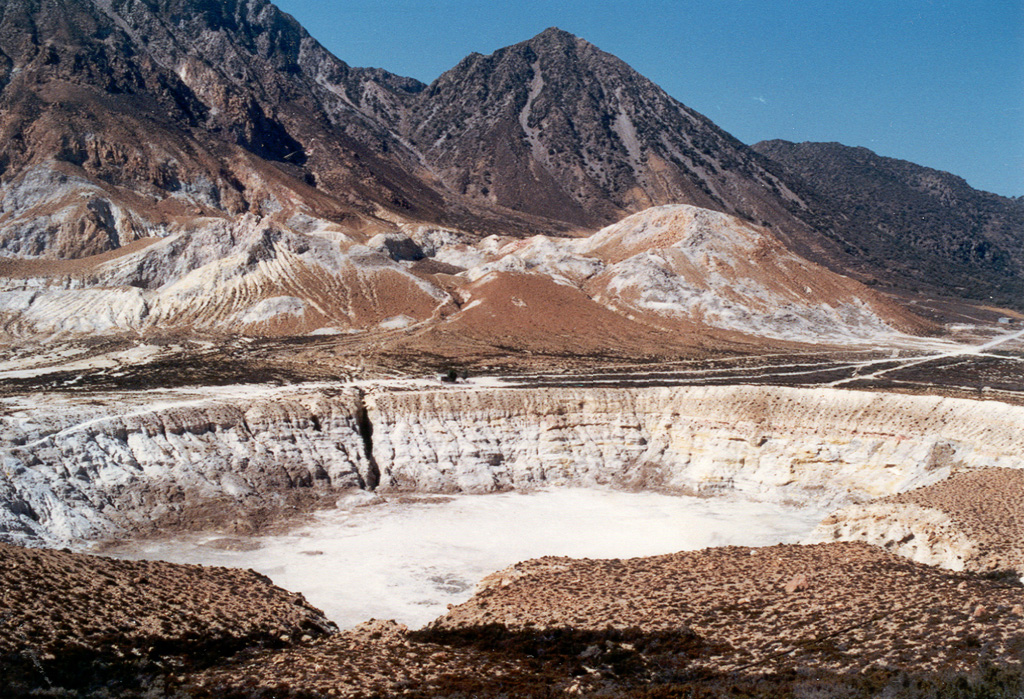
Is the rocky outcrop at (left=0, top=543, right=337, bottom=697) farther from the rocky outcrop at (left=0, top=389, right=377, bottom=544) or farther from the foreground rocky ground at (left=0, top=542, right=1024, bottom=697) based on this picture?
the rocky outcrop at (left=0, top=389, right=377, bottom=544)

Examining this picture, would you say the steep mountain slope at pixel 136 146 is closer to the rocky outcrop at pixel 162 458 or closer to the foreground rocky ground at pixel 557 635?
the rocky outcrop at pixel 162 458

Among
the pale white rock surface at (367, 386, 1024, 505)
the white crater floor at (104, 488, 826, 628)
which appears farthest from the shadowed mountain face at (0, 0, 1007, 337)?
the white crater floor at (104, 488, 826, 628)

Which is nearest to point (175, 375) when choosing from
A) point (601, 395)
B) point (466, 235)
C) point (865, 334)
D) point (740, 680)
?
point (601, 395)

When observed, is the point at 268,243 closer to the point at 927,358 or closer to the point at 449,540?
the point at 449,540

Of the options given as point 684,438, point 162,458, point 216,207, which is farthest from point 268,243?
point 684,438

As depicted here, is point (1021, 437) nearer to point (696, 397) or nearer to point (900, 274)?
point (696, 397)

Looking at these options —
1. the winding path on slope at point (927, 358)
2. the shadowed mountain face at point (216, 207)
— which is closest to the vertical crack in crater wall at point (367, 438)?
the winding path on slope at point (927, 358)
